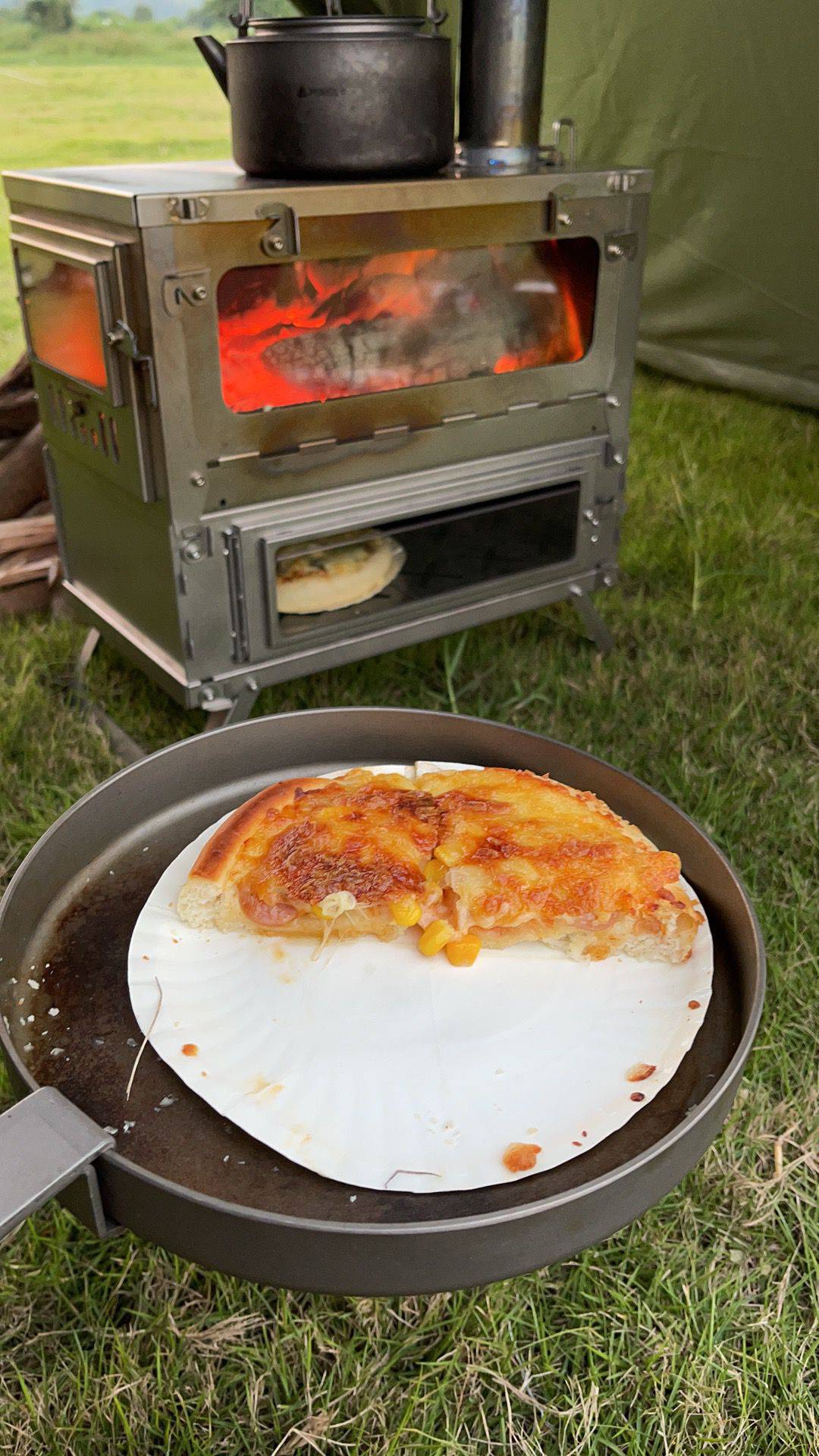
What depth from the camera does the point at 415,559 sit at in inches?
95.5

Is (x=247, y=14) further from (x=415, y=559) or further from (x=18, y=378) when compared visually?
(x=18, y=378)

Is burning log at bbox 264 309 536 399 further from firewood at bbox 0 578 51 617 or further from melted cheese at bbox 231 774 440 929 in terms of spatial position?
firewood at bbox 0 578 51 617

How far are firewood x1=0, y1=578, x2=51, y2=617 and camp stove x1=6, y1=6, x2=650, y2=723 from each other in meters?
0.44

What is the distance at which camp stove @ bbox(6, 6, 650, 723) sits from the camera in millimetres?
1890

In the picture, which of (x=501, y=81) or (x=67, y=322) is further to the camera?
(x=501, y=81)

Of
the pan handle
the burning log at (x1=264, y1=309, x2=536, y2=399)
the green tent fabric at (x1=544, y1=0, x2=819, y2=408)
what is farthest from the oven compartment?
the green tent fabric at (x1=544, y1=0, x2=819, y2=408)

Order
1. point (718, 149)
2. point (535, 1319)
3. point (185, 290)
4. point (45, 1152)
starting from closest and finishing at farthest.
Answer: point (45, 1152) → point (535, 1319) → point (185, 290) → point (718, 149)

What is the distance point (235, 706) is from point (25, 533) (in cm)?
114

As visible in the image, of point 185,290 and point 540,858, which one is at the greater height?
point 185,290

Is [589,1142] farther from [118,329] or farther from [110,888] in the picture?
[118,329]

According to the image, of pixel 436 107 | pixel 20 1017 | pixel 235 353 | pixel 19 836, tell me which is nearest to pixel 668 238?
pixel 436 107

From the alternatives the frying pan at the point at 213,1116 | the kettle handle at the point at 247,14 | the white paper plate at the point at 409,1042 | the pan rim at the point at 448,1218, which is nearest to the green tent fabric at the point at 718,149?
the kettle handle at the point at 247,14

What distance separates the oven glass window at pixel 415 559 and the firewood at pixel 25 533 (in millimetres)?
1075

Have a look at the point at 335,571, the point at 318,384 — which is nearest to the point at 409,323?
the point at 318,384
